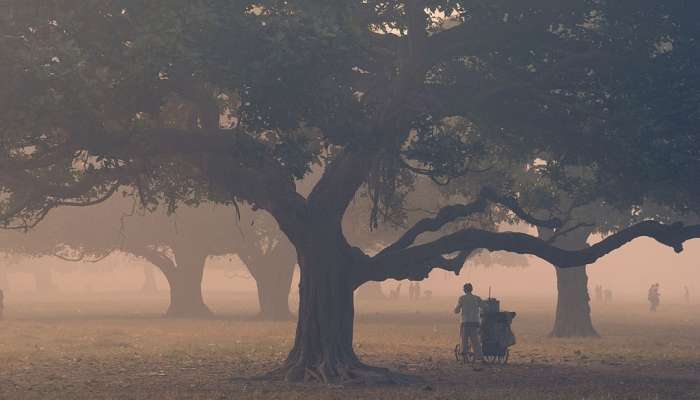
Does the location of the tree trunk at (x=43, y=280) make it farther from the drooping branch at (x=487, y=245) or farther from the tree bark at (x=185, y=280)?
the drooping branch at (x=487, y=245)

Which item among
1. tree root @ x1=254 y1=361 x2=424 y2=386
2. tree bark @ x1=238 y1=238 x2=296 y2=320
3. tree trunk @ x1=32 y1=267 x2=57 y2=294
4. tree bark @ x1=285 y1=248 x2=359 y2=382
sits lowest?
tree root @ x1=254 y1=361 x2=424 y2=386

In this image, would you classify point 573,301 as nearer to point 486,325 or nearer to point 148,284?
point 486,325

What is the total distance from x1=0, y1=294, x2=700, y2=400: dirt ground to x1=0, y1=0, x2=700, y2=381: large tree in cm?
255

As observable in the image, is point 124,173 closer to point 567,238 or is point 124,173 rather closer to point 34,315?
point 567,238

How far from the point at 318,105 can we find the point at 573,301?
88.8 ft

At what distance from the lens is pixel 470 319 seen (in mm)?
26969

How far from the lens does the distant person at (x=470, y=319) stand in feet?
87.9

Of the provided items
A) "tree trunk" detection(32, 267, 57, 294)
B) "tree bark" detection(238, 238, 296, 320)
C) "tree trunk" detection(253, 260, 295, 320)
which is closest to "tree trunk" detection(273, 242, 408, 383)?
"tree trunk" detection(253, 260, 295, 320)

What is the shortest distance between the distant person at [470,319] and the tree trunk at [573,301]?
60.6ft

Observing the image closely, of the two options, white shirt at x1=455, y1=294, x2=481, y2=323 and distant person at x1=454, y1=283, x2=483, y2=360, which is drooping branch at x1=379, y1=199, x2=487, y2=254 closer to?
distant person at x1=454, y1=283, x2=483, y2=360

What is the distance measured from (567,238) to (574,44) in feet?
73.5

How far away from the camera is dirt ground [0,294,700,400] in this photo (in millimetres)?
20484

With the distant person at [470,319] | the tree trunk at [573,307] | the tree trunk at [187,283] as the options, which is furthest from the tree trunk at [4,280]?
the distant person at [470,319]

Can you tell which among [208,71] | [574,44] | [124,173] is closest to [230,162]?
[124,173]
